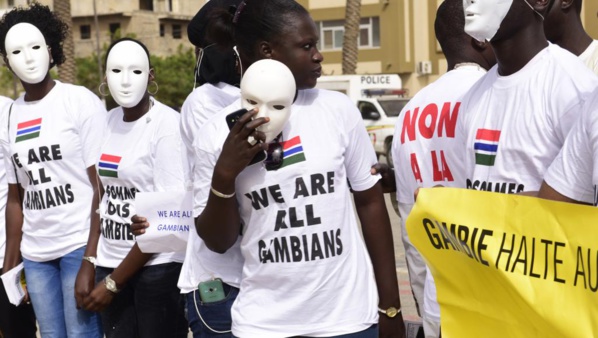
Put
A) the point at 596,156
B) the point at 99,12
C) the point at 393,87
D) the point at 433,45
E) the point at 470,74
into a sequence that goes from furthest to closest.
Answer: the point at 99,12
the point at 433,45
the point at 393,87
the point at 470,74
the point at 596,156

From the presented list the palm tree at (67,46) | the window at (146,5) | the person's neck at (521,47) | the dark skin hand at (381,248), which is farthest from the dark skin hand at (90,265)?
the window at (146,5)

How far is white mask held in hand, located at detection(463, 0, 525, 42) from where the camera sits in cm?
328

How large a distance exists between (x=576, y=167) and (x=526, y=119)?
0.36 metres

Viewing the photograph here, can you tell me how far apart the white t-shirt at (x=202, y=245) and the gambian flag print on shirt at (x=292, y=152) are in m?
0.32

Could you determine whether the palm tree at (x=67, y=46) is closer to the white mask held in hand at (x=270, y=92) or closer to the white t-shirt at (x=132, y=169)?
the white t-shirt at (x=132, y=169)

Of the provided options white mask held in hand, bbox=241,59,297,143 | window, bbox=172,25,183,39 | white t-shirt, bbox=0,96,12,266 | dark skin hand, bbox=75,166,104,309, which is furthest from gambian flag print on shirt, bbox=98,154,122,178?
window, bbox=172,25,183,39

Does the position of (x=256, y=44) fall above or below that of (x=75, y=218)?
above

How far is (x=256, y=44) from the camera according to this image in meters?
3.63

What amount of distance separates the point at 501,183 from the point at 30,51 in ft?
10.2

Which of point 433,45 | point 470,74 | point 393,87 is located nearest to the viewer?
point 470,74

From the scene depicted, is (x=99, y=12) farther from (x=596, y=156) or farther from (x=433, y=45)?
(x=596, y=156)

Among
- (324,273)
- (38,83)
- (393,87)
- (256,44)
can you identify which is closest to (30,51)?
(38,83)

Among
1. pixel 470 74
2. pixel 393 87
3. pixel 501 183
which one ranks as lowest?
pixel 393 87

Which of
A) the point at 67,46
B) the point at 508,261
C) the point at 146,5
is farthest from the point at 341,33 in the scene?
the point at 508,261
